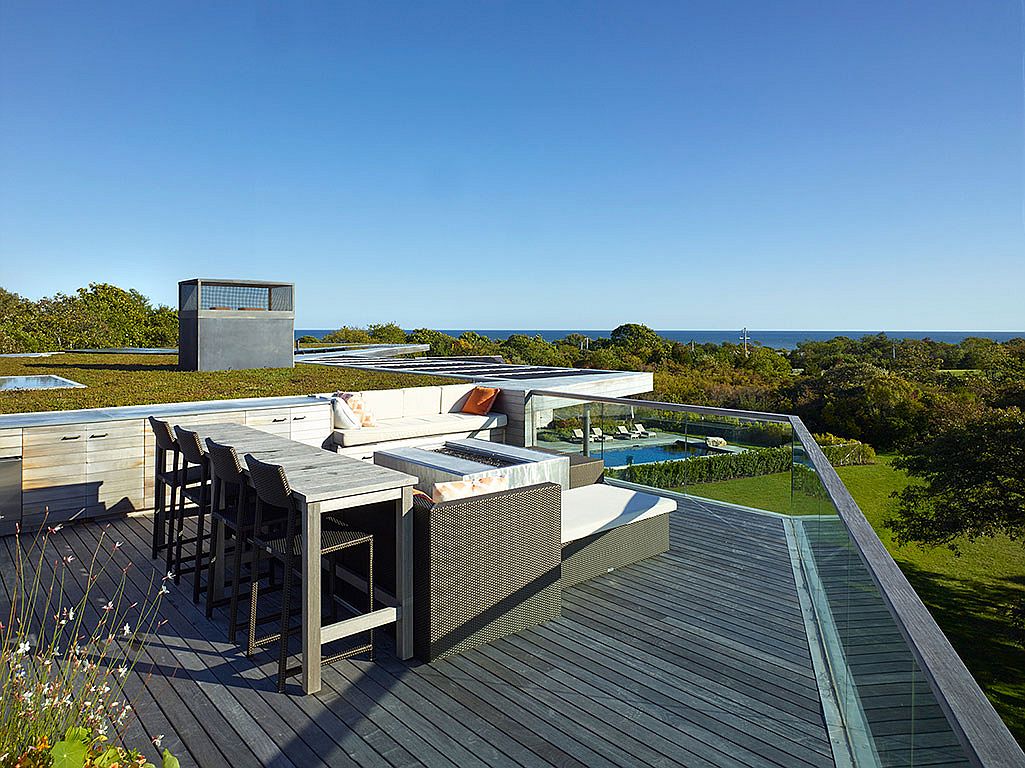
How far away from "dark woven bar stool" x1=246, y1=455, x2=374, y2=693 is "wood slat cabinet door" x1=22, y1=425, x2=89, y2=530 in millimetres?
3066

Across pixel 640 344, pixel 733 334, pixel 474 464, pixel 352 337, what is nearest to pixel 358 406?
pixel 474 464

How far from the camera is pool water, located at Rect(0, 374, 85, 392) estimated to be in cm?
727

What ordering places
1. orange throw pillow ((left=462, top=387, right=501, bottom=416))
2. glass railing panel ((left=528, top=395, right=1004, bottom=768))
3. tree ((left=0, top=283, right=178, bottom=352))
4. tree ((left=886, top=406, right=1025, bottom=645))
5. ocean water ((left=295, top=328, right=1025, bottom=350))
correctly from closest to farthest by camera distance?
glass railing panel ((left=528, top=395, right=1004, bottom=768)) → orange throw pillow ((left=462, top=387, right=501, bottom=416)) → tree ((left=886, top=406, right=1025, bottom=645)) → tree ((left=0, top=283, right=178, bottom=352)) → ocean water ((left=295, top=328, right=1025, bottom=350))

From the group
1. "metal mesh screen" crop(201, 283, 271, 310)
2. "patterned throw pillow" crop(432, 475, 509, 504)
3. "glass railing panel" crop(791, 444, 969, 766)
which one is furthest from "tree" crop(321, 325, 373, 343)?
"glass railing panel" crop(791, 444, 969, 766)

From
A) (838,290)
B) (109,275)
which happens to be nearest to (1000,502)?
(109,275)

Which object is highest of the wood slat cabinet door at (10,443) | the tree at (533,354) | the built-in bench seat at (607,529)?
the tree at (533,354)

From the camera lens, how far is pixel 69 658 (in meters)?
1.76

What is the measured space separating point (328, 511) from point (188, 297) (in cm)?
865

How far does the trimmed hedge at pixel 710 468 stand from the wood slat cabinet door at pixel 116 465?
4647mm

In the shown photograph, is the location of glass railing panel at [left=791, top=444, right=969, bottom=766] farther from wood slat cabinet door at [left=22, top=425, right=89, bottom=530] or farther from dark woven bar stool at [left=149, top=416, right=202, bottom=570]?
wood slat cabinet door at [left=22, top=425, right=89, bottom=530]

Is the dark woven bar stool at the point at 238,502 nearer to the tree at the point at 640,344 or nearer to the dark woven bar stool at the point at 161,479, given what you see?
the dark woven bar stool at the point at 161,479

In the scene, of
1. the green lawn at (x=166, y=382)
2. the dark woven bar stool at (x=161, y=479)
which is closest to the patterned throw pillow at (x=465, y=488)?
the dark woven bar stool at (x=161, y=479)

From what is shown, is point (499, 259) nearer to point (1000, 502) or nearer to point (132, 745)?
point (1000, 502)

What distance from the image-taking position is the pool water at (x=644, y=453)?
21.1 feet
